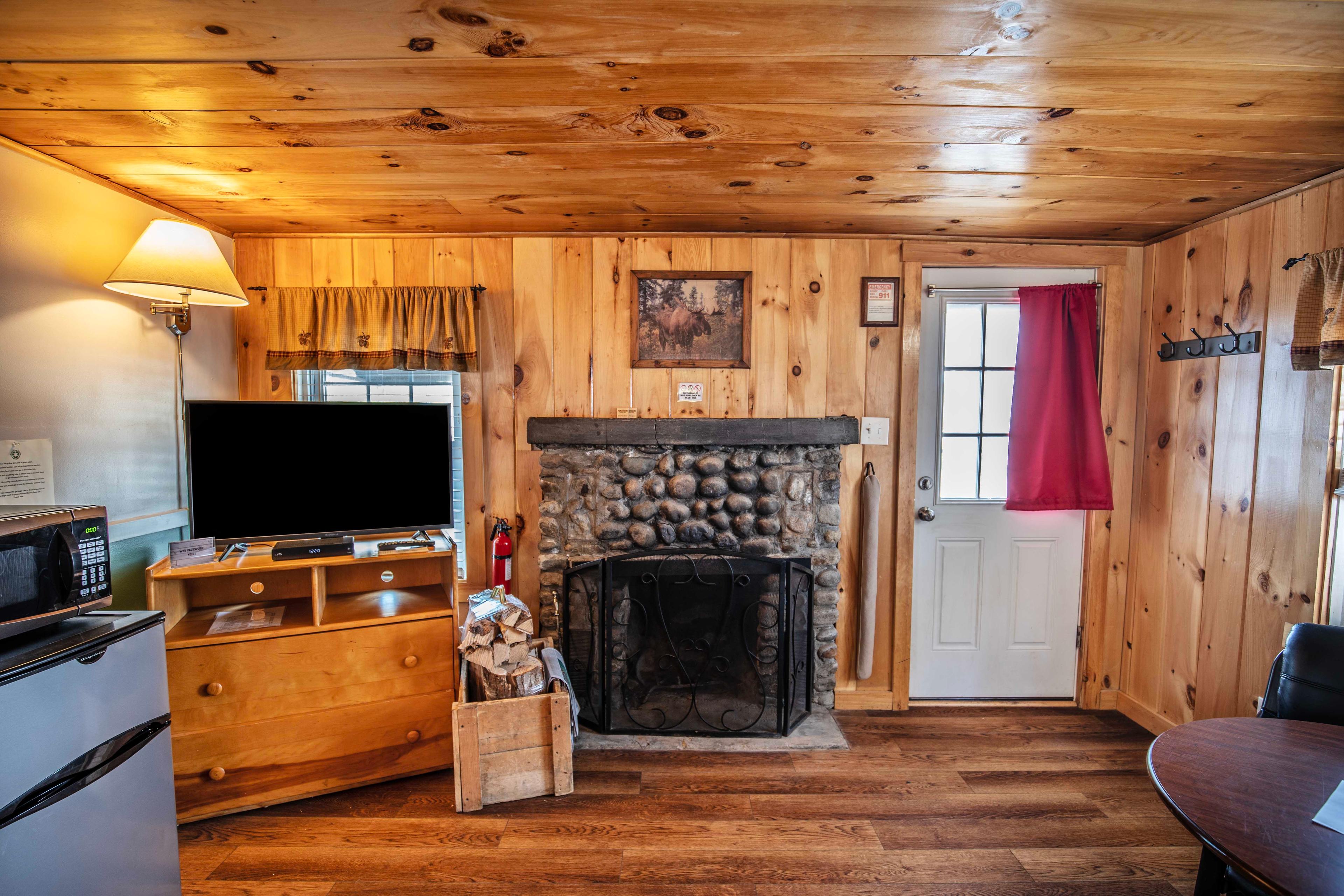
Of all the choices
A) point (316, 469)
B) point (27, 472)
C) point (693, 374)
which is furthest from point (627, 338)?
point (27, 472)

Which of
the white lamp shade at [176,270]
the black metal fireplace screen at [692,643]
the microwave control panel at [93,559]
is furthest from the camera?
the black metal fireplace screen at [692,643]

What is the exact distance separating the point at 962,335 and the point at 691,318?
133 centimetres

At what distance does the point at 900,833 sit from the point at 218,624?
253 cm

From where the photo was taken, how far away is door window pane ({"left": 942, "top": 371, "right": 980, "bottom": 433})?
275 cm

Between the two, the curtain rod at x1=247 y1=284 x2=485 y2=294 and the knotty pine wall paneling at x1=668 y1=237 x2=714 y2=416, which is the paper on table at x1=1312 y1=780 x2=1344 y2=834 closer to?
the knotty pine wall paneling at x1=668 y1=237 x2=714 y2=416

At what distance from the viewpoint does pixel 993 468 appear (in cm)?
277

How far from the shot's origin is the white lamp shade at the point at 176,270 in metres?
1.88

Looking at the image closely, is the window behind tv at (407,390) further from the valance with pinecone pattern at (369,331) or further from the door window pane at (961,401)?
the door window pane at (961,401)

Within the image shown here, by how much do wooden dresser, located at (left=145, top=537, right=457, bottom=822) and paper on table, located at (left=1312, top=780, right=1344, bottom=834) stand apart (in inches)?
94.7

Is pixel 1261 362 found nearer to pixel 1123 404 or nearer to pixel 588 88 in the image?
pixel 1123 404

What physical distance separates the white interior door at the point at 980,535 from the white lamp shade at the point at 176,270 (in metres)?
2.94

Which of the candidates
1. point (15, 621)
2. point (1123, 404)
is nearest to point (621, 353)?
point (15, 621)

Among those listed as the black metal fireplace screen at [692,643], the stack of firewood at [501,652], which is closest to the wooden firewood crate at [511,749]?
the stack of firewood at [501,652]

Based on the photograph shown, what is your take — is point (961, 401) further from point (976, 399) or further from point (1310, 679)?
point (1310, 679)
